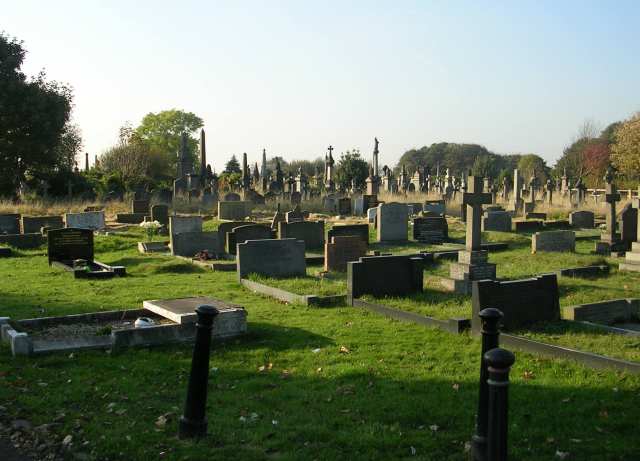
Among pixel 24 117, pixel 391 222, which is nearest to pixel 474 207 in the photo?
pixel 391 222

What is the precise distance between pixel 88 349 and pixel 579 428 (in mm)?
5564

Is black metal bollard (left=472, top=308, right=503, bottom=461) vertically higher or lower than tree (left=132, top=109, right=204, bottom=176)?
lower

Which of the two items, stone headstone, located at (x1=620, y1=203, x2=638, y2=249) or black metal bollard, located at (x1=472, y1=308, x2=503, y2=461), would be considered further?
stone headstone, located at (x1=620, y1=203, x2=638, y2=249)

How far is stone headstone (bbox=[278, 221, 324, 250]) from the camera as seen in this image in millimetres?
19750

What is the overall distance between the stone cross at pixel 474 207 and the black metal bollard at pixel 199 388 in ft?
31.9

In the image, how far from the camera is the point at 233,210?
30594 millimetres

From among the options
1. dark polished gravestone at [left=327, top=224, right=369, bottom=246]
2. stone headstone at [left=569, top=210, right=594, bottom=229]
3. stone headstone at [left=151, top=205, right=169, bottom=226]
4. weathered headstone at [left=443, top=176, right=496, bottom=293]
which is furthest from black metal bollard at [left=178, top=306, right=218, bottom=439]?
stone headstone at [left=569, top=210, right=594, bottom=229]

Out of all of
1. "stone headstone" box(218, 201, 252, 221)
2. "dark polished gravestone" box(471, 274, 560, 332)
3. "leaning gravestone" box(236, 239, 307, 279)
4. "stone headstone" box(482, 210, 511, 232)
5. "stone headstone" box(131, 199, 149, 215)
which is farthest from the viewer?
"stone headstone" box(131, 199, 149, 215)

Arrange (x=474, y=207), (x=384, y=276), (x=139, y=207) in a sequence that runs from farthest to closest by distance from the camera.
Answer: (x=139, y=207), (x=474, y=207), (x=384, y=276)

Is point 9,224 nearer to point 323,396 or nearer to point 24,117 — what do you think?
point 24,117

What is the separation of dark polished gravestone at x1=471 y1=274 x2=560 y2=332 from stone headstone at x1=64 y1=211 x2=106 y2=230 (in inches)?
759

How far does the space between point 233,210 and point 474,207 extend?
17430 millimetres

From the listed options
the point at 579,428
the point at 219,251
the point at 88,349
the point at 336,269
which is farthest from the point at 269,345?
the point at 219,251

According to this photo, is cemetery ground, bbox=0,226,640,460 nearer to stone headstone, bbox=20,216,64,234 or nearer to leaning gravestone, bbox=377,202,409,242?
leaning gravestone, bbox=377,202,409,242
